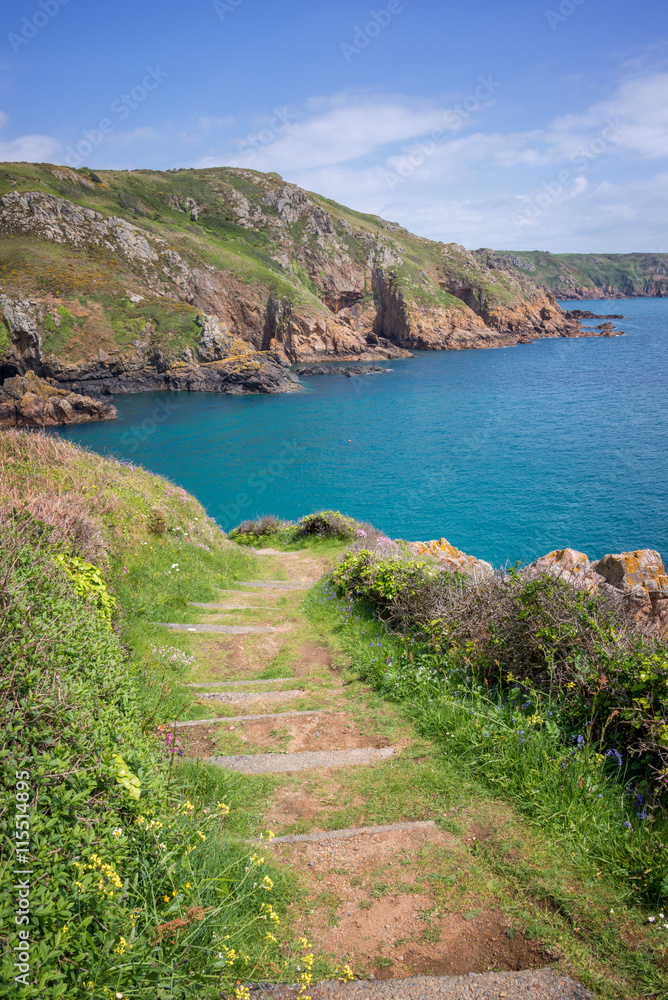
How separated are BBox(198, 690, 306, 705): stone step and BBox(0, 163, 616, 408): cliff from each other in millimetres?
70857

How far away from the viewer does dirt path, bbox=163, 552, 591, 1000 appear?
3330 millimetres

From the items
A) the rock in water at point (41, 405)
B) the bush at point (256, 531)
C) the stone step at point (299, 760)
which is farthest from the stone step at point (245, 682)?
the rock in water at point (41, 405)

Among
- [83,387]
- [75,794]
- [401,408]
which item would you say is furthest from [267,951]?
[83,387]

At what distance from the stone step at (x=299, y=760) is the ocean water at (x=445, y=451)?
19162mm

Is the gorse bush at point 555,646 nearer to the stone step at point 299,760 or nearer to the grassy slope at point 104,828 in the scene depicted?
the stone step at point 299,760

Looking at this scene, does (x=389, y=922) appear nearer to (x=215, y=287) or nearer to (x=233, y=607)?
(x=233, y=607)

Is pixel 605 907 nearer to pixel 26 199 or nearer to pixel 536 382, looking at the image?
pixel 536 382

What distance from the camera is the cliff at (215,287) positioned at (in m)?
71.8

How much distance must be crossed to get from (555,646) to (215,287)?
335 feet

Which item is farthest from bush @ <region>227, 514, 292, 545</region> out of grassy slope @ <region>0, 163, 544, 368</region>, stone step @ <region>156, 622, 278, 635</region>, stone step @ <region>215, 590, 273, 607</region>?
grassy slope @ <region>0, 163, 544, 368</region>

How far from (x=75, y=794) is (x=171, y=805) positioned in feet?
3.57

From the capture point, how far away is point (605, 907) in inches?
143

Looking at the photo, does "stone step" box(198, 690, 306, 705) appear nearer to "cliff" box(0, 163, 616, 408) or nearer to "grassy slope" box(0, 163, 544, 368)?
→ "cliff" box(0, 163, 616, 408)

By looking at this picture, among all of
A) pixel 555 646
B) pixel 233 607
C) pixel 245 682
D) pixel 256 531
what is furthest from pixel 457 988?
pixel 256 531
